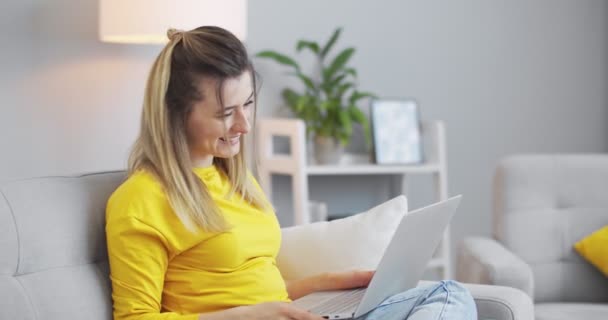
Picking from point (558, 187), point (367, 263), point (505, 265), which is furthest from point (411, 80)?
point (367, 263)

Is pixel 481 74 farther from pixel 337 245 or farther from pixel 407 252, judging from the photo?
pixel 407 252

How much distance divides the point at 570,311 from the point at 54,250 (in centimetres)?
129

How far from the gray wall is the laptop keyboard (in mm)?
1521

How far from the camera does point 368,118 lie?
11.0 feet

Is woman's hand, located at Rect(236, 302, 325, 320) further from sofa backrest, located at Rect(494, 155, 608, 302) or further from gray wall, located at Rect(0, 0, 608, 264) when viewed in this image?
gray wall, located at Rect(0, 0, 608, 264)

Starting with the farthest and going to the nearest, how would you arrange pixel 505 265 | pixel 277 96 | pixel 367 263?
pixel 277 96 < pixel 505 265 < pixel 367 263

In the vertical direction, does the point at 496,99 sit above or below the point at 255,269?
above

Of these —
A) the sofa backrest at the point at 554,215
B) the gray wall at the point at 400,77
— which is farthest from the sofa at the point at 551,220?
the gray wall at the point at 400,77

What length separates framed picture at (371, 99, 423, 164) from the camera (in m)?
3.22

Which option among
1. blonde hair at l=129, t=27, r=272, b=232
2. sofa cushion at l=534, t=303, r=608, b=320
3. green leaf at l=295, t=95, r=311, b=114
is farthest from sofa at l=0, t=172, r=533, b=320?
green leaf at l=295, t=95, r=311, b=114

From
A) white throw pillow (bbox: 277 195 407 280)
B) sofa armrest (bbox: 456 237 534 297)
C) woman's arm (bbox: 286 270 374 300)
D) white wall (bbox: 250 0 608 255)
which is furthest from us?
white wall (bbox: 250 0 608 255)

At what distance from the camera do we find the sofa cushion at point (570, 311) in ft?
6.96

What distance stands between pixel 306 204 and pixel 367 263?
1102 millimetres

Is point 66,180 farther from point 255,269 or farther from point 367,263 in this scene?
point 367,263
